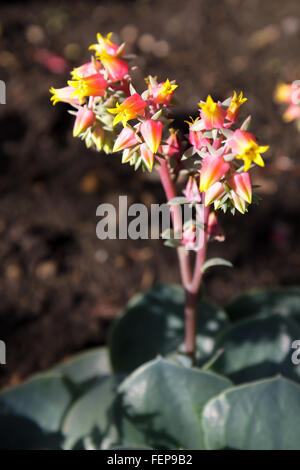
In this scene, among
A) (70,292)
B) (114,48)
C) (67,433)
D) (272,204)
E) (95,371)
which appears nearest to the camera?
(114,48)

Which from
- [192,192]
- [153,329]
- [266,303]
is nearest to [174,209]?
[192,192]

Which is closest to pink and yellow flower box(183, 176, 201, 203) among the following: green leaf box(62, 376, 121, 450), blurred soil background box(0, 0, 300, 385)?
green leaf box(62, 376, 121, 450)

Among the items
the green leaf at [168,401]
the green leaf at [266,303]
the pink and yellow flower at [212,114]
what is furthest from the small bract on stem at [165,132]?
the green leaf at [266,303]

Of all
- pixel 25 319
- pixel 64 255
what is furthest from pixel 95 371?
pixel 64 255

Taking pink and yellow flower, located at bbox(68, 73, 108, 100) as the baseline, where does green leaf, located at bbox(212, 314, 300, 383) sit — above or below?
below

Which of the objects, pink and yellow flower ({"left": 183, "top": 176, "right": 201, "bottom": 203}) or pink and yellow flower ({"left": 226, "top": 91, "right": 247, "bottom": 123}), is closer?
pink and yellow flower ({"left": 226, "top": 91, "right": 247, "bottom": 123})

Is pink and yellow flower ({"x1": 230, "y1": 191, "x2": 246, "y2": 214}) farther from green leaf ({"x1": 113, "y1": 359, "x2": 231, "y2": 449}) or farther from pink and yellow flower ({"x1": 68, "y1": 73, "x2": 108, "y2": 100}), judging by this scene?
green leaf ({"x1": 113, "y1": 359, "x2": 231, "y2": 449})

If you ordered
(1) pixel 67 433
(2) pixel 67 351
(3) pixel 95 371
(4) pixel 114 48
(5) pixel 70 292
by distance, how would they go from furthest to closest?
(5) pixel 70 292 → (2) pixel 67 351 → (3) pixel 95 371 → (1) pixel 67 433 → (4) pixel 114 48
